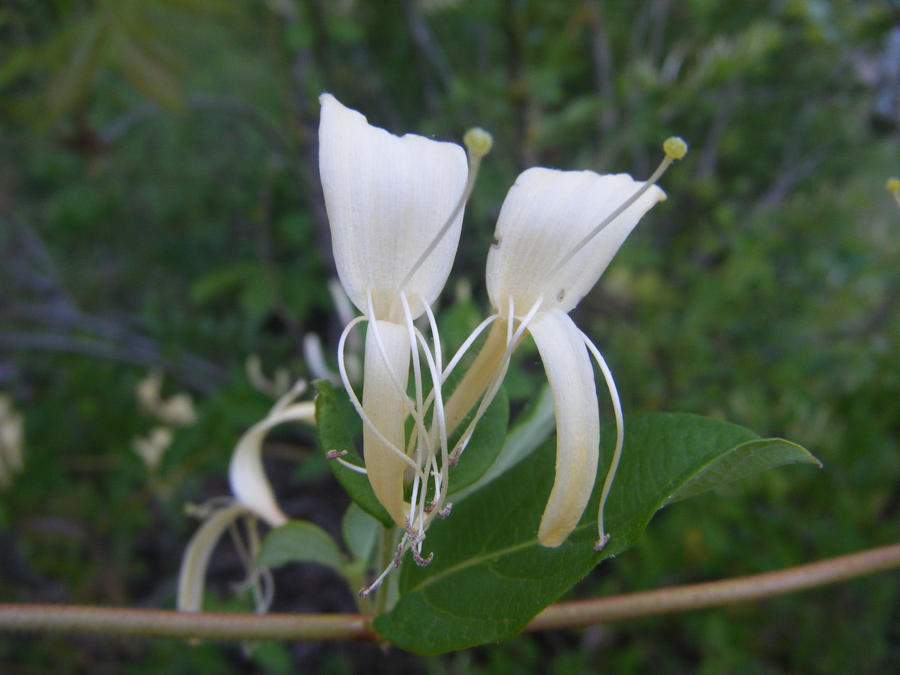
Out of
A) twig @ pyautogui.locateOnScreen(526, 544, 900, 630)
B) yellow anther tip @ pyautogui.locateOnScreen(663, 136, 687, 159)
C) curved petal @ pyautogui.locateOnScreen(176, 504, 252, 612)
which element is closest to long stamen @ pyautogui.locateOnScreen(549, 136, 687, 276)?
yellow anther tip @ pyautogui.locateOnScreen(663, 136, 687, 159)

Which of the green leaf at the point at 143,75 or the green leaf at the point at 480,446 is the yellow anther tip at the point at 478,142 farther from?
the green leaf at the point at 143,75

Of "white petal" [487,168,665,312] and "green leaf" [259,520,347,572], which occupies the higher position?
"white petal" [487,168,665,312]

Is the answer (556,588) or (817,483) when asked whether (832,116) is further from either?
(556,588)

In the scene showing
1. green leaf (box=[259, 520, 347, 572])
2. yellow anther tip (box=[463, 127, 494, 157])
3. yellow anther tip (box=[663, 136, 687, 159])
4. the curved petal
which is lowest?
the curved petal

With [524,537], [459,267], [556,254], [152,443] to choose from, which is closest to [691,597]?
[524,537]

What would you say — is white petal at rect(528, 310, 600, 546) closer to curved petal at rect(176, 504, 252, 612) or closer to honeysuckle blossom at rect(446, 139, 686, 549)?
honeysuckle blossom at rect(446, 139, 686, 549)
